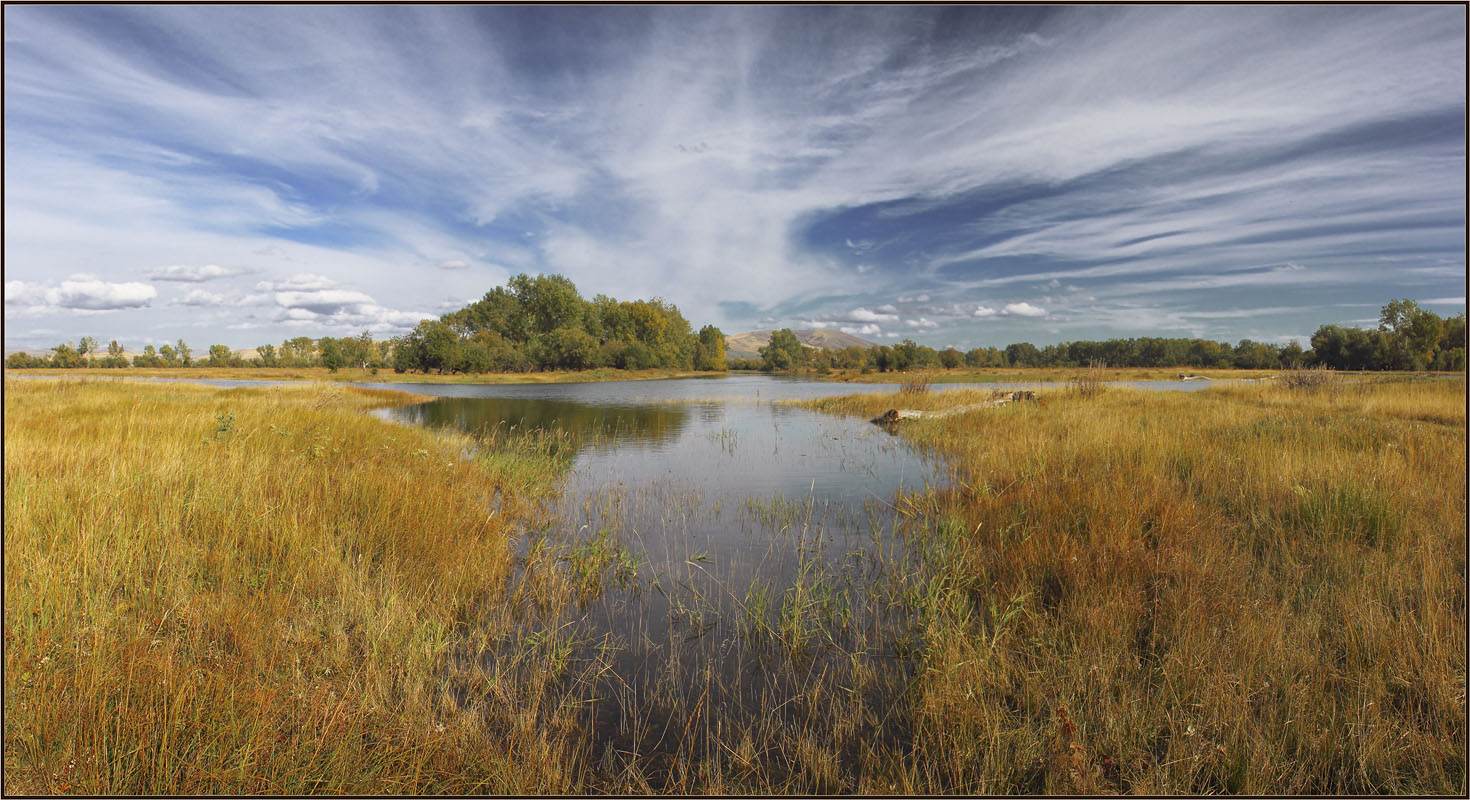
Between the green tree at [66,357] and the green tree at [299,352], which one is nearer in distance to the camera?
the green tree at [66,357]

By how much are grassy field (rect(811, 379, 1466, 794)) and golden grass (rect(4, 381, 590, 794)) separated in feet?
9.65

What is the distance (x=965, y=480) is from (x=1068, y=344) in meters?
89.7

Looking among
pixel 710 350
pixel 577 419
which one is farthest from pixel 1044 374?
pixel 710 350

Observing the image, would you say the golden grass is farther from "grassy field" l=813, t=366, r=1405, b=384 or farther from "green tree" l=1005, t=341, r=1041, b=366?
"green tree" l=1005, t=341, r=1041, b=366

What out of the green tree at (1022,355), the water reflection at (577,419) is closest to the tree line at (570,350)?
the green tree at (1022,355)

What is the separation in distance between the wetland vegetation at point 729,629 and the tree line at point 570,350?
6318 cm

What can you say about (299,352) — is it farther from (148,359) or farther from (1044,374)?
(1044,374)

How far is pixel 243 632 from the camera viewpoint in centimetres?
373

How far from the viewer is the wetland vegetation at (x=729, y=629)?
2.98m

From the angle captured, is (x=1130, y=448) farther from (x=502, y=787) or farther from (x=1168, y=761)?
(x=502, y=787)

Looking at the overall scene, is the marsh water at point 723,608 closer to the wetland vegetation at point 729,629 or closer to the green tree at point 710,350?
the wetland vegetation at point 729,629

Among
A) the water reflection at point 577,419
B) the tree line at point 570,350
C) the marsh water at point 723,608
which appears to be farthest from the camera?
the tree line at point 570,350

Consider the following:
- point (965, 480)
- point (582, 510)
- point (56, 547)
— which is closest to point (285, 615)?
point (56, 547)

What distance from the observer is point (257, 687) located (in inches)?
124
